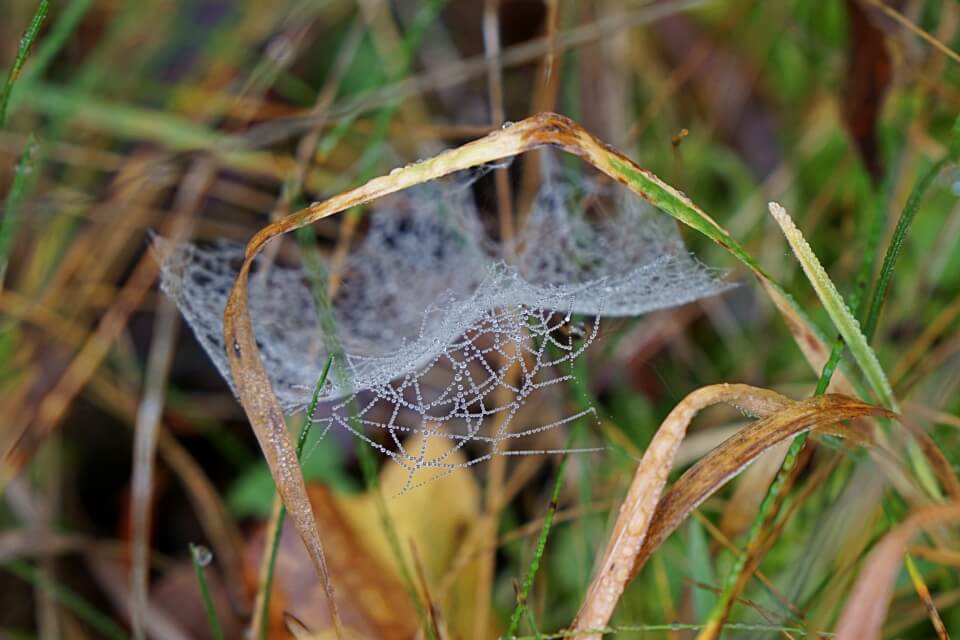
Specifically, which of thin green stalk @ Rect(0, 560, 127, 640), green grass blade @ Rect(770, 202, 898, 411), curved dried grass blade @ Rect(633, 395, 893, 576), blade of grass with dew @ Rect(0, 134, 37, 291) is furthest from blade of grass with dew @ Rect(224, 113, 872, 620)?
thin green stalk @ Rect(0, 560, 127, 640)

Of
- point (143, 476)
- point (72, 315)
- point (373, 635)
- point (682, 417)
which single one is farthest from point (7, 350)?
point (682, 417)

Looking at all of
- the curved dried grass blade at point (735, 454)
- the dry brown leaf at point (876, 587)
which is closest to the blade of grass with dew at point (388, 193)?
the curved dried grass blade at point (735, 454)

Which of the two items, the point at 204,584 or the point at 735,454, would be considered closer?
the point at 735,454

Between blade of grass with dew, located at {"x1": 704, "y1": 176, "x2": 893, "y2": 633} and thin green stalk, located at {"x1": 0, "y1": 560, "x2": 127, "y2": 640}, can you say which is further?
thin green stalk, located at {"x1": 0, "y1": 560, "x2": 127, "y2": 640}

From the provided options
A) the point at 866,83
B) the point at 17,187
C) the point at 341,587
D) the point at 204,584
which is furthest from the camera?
the point at 866,83

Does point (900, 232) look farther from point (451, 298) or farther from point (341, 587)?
point (341, 587)

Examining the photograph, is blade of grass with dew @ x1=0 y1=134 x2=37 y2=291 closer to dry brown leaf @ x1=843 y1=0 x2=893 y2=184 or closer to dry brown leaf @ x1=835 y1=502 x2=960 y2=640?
dry brown leaf @ x1=835 y1=502 x2=960 y2=640

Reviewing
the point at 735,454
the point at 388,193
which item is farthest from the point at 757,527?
the point at 388,193
